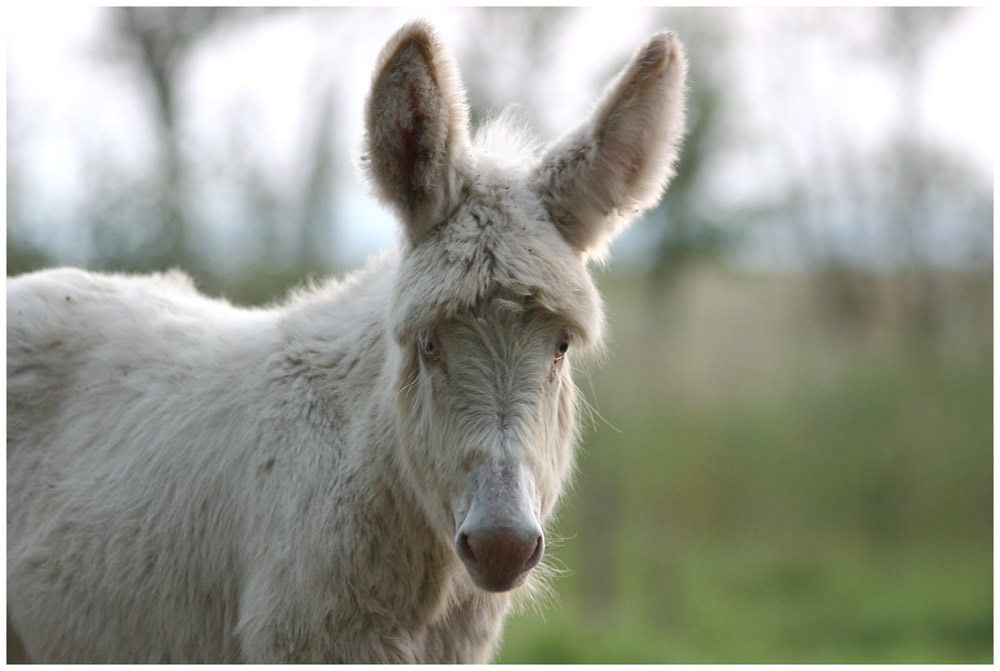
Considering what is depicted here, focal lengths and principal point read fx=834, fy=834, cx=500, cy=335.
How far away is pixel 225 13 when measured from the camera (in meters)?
8.59

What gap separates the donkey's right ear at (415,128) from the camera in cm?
257

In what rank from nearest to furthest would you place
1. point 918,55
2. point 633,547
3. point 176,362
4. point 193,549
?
point 193,549, point 176,362, point 918,55, point 633,547

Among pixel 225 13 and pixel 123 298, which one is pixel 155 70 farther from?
pixel 123 298

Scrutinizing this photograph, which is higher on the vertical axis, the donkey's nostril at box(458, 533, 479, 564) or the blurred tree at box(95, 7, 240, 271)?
the blurred tree at box(95, 7, 240, 271)

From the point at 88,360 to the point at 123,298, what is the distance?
0.35 meters

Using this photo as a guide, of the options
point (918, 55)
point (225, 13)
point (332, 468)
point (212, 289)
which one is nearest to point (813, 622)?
point (918, 55)

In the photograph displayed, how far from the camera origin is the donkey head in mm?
2471

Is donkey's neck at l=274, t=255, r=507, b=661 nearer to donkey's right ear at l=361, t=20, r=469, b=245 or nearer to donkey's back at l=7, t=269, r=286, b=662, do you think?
donkey's back at l=7, t=269, r=286, b=662

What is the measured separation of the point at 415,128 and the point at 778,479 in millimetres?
10457

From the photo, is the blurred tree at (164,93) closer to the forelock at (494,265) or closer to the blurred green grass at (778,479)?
the blurred green grass at (778,479)

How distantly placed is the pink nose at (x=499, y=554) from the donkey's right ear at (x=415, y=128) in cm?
100

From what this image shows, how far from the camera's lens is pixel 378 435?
9.25 ft

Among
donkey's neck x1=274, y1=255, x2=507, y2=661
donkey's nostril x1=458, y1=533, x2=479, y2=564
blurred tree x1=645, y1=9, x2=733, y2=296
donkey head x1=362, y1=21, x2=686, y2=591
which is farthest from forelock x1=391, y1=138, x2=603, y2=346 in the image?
blurred tree x1=645, y1=9, x2=733, y2=296

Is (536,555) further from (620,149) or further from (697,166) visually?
(697,166)
